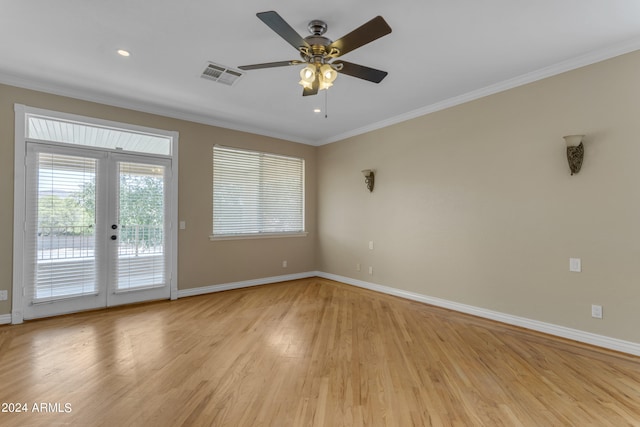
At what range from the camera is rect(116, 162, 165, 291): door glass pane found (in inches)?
165

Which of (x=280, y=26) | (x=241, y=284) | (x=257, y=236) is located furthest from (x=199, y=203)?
(x=280, y=26)

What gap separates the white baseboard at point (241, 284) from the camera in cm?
473

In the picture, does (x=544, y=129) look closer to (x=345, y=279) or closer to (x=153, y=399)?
(x=345, y=279)

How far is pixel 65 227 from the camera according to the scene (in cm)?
377

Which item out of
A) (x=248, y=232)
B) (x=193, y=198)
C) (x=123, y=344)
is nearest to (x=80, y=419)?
(x=123, y=344)

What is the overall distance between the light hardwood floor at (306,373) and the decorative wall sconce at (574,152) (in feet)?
5.88

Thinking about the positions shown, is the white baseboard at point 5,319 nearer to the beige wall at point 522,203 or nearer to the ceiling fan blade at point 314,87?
the ceiling fan blade at point 314,87

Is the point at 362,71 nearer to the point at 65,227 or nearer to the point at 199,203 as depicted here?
the point at 199,203

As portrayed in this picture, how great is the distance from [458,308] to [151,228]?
449cm

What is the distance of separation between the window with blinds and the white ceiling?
1216 mm

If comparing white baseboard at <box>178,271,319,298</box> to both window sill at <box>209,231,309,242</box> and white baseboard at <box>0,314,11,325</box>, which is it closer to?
window sill at <box>209,231,309,242</box>

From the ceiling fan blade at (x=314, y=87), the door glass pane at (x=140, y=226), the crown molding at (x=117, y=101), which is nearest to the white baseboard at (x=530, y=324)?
the ceiling fan blade at (x=314, y=87)

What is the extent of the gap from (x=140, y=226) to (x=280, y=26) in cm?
358

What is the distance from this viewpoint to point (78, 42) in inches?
110
